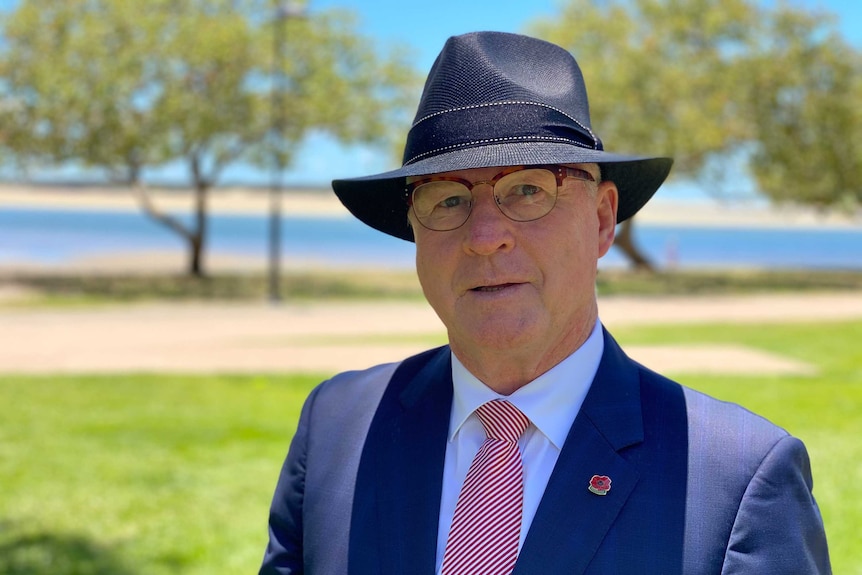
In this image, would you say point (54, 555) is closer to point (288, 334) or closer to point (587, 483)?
point (587, 483)

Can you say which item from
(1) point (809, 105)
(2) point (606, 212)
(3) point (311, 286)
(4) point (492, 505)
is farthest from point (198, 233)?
(4) point (492, 505)

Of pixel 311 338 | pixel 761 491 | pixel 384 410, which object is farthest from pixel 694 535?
pixel 311 338

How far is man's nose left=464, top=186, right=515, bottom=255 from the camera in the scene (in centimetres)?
179

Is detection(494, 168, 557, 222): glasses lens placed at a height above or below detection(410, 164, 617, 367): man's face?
above

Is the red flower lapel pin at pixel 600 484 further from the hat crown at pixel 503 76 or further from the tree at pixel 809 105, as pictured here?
the tree at pixel 809 105

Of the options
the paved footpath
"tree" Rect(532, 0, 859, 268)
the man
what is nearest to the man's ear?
the man

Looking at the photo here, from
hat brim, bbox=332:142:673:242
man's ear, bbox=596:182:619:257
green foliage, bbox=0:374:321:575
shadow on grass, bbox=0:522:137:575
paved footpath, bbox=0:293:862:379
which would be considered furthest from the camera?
→ paved footpath, bbox=0:293:862:379

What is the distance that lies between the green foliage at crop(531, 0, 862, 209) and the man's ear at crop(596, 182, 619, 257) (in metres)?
24.6

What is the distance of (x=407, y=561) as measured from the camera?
180 centimetres

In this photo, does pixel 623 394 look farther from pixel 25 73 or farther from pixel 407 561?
pixel 25 73

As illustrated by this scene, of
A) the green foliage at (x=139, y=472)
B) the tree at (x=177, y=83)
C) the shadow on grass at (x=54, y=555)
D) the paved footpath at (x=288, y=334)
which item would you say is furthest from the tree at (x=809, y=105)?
the shadow on grass at (x=54, y=555)

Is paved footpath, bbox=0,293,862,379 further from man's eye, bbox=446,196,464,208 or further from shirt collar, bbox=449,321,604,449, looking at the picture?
man's eye, bbox=446,196,464,208

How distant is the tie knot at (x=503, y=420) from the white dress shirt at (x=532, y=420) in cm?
1

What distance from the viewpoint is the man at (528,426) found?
1678mm
